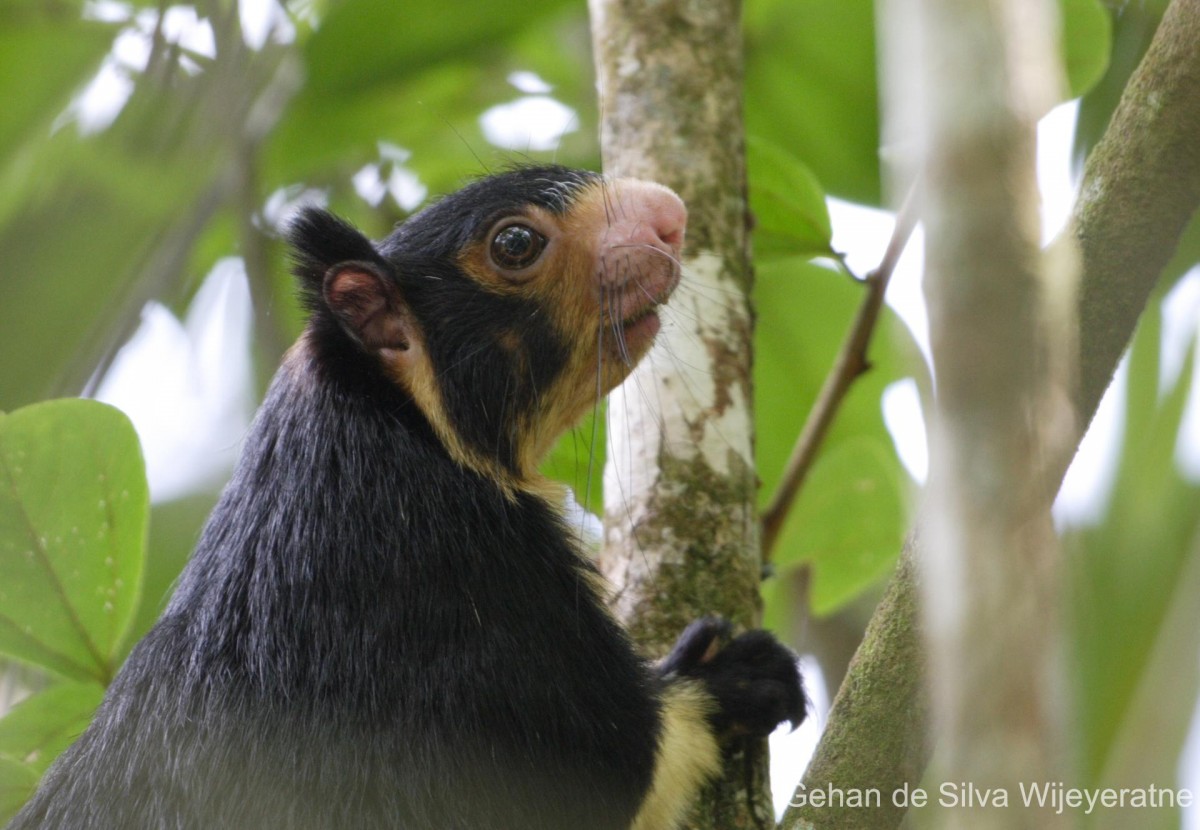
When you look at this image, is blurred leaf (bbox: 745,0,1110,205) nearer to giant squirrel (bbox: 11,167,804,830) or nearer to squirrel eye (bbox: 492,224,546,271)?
giant squirrel (bbox: 11,167,804,830)

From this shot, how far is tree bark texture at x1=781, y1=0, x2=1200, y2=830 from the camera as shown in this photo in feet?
8.32

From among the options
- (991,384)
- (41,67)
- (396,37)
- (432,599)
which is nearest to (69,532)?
(432,599)

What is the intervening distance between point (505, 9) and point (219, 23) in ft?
4.43

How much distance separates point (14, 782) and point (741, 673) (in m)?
1.83

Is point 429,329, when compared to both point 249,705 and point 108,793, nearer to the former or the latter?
point 249,705

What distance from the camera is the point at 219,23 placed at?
336 cm

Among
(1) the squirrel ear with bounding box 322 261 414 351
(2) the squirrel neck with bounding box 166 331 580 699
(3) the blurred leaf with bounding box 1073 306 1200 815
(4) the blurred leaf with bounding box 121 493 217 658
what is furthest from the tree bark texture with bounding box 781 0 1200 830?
(4) the blurred leaf with bounding box 121 493 217 658

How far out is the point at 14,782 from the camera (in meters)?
3.07

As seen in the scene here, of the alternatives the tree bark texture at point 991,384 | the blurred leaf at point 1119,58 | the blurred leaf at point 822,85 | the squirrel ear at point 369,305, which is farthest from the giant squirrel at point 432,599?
the tree bark texture at point 991,384

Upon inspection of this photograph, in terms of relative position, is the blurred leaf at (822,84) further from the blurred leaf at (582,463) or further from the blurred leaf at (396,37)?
the blurred leaf at (582,463)

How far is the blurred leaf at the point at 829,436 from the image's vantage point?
4293 millimetres

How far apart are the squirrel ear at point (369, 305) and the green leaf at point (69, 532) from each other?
2.28 feet

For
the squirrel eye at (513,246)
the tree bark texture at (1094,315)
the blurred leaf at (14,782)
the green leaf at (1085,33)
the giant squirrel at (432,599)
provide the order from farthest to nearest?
1. the green leaf at (1085,33)
2. the squirrel eye at (513,246)
3. the blurred leaf at (14,782)
4. the giant squirrel at (432,599)
5. the tree bark texture at (1094,315)

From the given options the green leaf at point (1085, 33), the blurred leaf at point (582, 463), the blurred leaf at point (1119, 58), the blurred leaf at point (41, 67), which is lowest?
the blurred leaf at point (582, 463)
